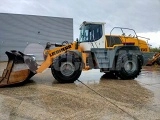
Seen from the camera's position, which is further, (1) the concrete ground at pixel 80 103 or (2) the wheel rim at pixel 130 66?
(2) the wheel rim at pixel 130 66

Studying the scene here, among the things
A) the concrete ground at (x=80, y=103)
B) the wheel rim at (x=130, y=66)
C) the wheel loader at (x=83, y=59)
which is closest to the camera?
the concrete ground at (x=80, y=103)

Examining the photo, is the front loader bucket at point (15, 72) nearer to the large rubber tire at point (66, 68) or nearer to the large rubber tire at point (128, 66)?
the large rubber tire at point (66, 68)

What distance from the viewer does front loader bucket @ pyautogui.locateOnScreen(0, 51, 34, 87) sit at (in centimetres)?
755

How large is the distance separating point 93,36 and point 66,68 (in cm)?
190

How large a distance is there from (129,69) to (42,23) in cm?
2597

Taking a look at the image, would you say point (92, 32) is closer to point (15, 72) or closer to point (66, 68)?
point (66, 68)

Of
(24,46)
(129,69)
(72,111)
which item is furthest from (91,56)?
(24,46)

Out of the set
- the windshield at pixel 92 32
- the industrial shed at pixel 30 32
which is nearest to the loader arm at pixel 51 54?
the windshield at pixel 92 32

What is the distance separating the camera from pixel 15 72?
7566 millimetres

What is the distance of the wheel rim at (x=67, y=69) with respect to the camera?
8.24 metres

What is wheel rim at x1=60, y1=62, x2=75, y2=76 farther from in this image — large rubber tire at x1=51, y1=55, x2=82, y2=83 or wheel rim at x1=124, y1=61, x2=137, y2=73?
wheel rim at x1=124, y1=61, x2=137, y2=73

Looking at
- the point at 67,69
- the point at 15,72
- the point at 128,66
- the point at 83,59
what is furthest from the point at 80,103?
the point at 128,66

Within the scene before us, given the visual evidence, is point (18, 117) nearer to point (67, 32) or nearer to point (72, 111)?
point (72, 111)

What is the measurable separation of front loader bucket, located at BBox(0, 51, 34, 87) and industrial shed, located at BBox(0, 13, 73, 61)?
75.2 ft
